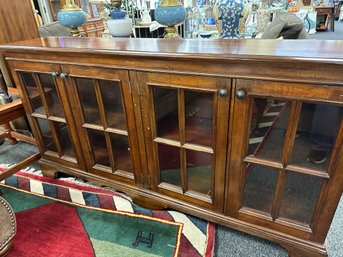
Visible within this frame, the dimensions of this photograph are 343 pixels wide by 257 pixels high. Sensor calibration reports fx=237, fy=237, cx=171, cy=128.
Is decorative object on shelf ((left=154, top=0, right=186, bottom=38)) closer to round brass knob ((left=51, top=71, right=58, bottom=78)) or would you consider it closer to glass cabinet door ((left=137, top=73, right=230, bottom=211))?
glass cabinet door ((left=137, top=73, right=230, bottom=211))

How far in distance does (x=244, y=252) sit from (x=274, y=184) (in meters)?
0.41

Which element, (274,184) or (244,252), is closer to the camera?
(274,184)

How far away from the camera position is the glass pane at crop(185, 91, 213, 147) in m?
0.93

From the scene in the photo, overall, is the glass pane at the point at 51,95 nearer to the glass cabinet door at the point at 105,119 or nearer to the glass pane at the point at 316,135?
the glass cabinet door at the point at 105,119

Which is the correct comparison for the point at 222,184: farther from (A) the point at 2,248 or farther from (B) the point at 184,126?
(A) the point at 2,248

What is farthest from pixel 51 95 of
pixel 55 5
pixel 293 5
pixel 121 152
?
Result: pixel 293 5

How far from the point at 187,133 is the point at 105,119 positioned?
0.44 meters

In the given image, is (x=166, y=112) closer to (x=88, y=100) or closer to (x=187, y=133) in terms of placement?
(x=187, y=133)

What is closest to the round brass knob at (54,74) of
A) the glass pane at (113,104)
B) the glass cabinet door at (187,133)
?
the glass pane at (113,104)

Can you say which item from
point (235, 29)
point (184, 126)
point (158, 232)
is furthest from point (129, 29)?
point (158, 232)

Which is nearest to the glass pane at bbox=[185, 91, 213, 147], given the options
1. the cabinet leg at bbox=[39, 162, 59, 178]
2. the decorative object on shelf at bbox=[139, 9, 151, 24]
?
the cabinet leg at bbox=[39, 162, 59, 178]

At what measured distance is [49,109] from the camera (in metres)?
1.37

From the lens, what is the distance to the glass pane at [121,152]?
49.3 inches

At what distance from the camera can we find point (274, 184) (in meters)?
0.97
